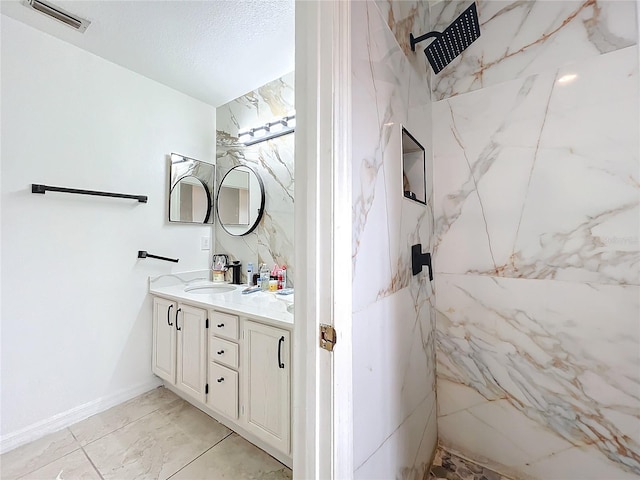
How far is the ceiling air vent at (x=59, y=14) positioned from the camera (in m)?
1.52

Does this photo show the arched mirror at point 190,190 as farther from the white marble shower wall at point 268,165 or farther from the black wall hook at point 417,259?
the black wall hook at point 417,259

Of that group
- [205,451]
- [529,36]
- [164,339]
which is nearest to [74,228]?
[164,339]

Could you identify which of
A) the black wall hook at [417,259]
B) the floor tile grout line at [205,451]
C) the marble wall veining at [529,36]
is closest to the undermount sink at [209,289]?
the floor tile grout line at [205,451]

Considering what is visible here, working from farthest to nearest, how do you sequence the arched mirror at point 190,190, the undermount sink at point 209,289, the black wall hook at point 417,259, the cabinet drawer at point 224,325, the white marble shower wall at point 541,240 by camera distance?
→ 1. the arched mirror at point 190,190
2. the undermount sink at point 209,289
3. the cabinet drawer at point 224,325
4. the black wall hook at point 417,259
5. the white marble shower wall at point 541,240

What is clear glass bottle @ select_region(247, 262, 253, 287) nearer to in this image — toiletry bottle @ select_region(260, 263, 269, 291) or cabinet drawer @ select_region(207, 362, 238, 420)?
toiletry bottle @ select_region(260, 263, 269, 291)

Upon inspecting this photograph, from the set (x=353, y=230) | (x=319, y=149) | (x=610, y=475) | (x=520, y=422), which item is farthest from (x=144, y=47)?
(x=610, y=475)

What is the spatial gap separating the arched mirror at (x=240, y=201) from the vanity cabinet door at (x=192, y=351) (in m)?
0.81

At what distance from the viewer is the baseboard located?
1.58m

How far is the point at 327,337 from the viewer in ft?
2.32

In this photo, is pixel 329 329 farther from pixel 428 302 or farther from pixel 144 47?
pixel 144 47

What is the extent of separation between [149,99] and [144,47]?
0.43 m

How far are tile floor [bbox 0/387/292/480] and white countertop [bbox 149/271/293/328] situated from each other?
0.77 meters

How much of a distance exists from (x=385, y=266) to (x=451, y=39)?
3.57 ft

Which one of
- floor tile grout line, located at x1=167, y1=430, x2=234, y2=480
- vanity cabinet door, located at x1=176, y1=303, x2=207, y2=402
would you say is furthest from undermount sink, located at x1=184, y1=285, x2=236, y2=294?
floor tile grout line, located at x1=167, y1=430, x2=234, y2=480
